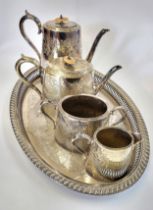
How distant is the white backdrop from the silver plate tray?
2 cm

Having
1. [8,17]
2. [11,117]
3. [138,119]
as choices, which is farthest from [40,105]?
[8,17]

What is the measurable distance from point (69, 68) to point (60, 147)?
0.13m

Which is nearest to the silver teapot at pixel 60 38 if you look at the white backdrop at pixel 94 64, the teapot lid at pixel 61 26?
the teapot lid at pixel 61 26

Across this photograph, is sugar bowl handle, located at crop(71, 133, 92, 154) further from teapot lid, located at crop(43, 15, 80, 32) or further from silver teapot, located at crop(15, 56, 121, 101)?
teapot lid, located at crop(43, 15, 80, 32)

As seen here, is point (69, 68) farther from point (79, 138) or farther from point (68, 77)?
point (79, 138)

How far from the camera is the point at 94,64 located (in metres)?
0.84

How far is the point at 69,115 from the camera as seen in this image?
0.52m

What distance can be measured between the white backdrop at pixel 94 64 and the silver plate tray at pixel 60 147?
0.8 inches

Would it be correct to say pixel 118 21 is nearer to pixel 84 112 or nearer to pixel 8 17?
pixel 8 17

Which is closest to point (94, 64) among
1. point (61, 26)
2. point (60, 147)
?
point (61, 26)

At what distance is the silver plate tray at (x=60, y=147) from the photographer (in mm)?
499

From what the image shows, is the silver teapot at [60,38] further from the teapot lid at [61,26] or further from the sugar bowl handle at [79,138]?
the sugar bowl handle at [79,138]

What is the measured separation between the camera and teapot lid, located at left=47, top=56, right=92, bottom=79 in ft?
1.90

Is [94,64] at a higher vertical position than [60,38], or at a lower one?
lower
